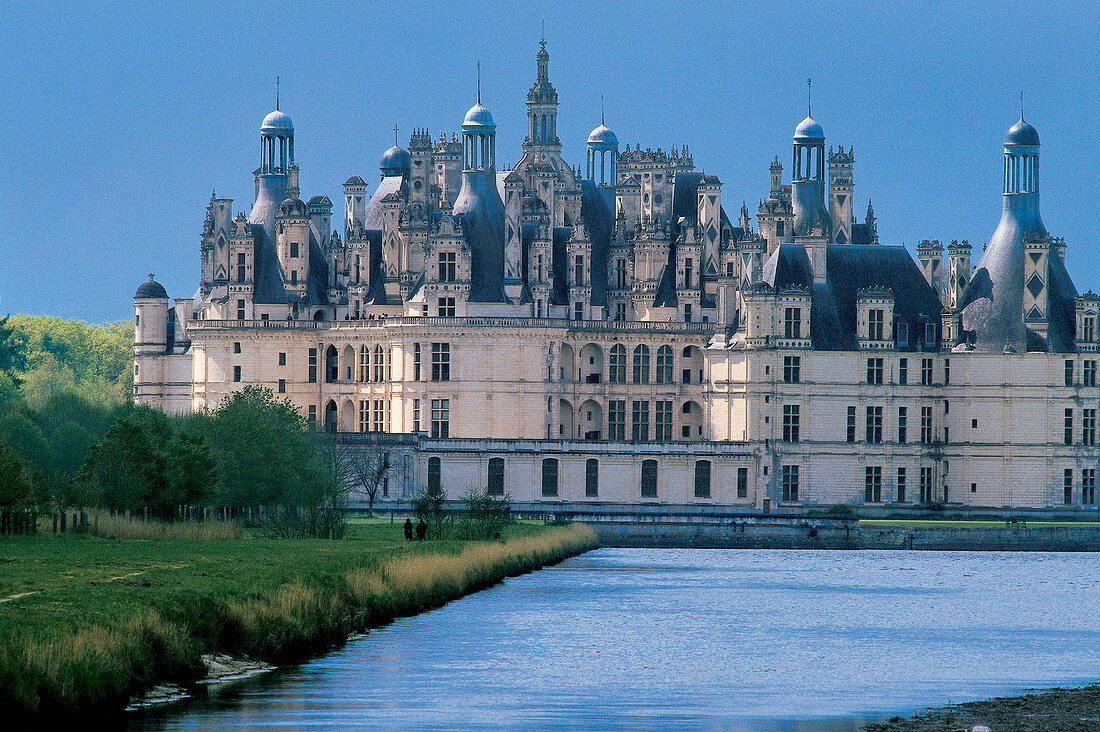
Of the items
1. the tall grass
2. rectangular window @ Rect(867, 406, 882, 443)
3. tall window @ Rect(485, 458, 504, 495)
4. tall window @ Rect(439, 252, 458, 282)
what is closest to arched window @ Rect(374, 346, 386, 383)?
tall window @ Rect(439, 252, 458, 282)

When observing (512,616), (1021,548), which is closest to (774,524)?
(1021,548)

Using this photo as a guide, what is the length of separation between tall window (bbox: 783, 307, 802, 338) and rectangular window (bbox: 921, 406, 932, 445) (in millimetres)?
6643

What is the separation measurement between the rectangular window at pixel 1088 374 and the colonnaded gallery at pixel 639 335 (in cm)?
8

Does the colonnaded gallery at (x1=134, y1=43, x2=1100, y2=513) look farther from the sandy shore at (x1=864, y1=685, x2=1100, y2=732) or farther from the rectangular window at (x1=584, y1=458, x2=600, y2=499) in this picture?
the sandy shore at (x1=864, y1=685, x2=1100, y2=732)

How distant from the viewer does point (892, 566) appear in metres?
74.9

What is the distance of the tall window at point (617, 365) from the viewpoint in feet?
349

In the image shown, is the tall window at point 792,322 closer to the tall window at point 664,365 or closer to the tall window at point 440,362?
the tall window at point 664,365

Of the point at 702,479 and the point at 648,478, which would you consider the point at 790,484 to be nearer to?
the point at 702,479

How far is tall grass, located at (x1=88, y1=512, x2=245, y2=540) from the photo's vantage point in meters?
57.4

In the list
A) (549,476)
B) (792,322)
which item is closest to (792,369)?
(792,322)

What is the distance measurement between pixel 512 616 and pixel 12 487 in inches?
504

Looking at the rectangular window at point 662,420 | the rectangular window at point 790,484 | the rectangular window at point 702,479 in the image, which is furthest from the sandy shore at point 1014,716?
the rectangular window at point 662,420

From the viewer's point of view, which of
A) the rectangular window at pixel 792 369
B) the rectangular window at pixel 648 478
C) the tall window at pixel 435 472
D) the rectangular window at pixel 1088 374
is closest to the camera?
the rectangular window at pixel 1088 374

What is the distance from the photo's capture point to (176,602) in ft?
117
